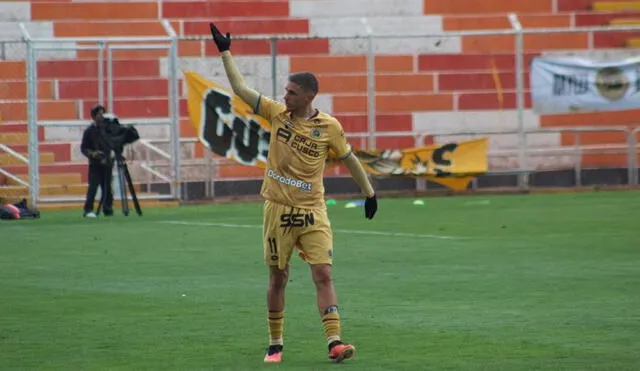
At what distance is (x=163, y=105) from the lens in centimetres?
2973

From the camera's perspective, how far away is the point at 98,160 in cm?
2453

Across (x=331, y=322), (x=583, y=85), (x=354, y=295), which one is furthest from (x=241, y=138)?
(x=331, y=322)

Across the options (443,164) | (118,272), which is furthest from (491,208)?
(118,272)

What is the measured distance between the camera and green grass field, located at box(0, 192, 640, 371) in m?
9.77

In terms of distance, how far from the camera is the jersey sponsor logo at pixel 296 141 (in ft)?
31.5

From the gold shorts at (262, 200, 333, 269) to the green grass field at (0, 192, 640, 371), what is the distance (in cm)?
63

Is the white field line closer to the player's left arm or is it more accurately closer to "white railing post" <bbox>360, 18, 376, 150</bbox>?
"white railing post" <bbox>360, 18, 376, 150</bbox>

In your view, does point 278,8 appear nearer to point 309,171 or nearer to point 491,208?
point 491,208

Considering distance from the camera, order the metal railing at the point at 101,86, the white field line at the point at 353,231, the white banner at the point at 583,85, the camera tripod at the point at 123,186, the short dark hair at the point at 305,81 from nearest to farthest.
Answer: the short dark hair at the point at 305,81 → the white field line at the point at 353,231 → the camera tripod at the point at 123,186 → the metal railing at the point at 101,86 → the white banner at the point at 583,85

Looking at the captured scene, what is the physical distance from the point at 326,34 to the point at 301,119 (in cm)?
2180

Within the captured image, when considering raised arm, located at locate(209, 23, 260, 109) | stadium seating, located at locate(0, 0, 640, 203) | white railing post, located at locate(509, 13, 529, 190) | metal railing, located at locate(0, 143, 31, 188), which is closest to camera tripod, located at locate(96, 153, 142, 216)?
metal railing, located at locate(0, 143, 31, 188)

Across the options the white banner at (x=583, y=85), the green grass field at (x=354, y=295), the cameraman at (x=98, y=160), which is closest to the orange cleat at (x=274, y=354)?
the green grass field at (x=354, y=295)

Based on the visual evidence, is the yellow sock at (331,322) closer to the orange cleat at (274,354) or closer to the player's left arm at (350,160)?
the orange cleat at (274,354)

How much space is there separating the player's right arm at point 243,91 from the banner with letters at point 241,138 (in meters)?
17.4
